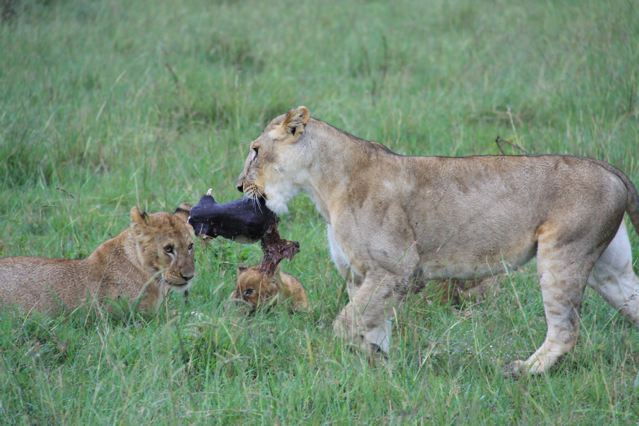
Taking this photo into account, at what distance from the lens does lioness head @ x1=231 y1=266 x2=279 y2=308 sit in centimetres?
505

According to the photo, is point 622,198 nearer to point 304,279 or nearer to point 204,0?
point 304,279

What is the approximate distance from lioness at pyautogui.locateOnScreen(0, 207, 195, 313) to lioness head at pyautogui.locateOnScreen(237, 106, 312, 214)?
522 millimetres

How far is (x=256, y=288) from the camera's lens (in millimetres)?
5059

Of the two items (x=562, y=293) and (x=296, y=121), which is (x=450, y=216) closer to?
(x=562, y=293)

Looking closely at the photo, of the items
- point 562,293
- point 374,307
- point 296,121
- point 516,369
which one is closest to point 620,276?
point 562,293

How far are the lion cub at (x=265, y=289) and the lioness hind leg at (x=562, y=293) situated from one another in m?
1.23

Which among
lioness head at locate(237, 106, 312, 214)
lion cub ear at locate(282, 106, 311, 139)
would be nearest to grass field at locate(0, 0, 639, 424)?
lioness head at locate(237, 106, 312, 214)

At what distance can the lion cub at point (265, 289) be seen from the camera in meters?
5.05

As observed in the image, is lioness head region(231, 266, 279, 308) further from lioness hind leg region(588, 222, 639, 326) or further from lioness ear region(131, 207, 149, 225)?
lioness hind leg region(588, 222, 639, 326)

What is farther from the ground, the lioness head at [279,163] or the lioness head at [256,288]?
the lioness head at [279,163]

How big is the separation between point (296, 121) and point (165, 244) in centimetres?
97

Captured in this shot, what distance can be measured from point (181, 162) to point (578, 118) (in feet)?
9.98

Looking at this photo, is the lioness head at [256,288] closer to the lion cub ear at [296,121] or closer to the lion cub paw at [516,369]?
the lion cub ear at [296,121]

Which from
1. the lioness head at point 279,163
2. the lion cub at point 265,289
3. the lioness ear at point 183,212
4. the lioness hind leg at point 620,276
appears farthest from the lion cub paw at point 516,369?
the lioness ear at point 183,212
